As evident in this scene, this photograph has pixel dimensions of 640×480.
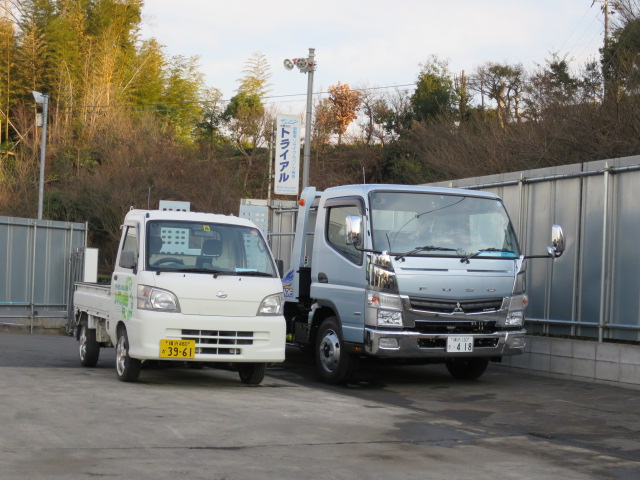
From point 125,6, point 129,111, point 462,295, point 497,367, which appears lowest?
point 497,367

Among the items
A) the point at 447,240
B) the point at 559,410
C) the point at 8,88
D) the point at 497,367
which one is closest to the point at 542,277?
the point at 497,367

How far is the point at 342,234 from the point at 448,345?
6.57ft

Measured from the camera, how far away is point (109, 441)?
7.39m

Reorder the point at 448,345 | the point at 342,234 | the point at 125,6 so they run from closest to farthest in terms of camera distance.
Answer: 1. the point at 448,345
2. the point at 342,234
3. the point at 125,6

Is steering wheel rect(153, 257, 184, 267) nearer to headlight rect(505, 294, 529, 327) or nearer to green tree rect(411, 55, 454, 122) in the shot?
headlight rect(505, 294, 529, 327)

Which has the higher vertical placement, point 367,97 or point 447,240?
point 367,97

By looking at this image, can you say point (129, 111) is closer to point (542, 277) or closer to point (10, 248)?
point (10, 248)

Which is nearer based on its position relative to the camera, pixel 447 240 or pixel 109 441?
pixel 109 441

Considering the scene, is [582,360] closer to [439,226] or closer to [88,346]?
[439,226]

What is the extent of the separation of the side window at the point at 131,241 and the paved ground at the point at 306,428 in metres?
1.59

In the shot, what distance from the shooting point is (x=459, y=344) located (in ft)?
37.5

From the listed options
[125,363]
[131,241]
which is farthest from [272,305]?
[131,241]

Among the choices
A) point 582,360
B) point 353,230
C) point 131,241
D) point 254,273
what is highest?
point 353,230

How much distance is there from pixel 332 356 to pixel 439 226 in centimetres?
217
